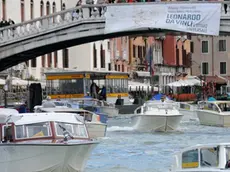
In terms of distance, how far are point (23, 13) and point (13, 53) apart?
630 inches

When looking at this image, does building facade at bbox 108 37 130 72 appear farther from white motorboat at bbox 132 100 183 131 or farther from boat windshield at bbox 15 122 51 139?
boat windshield at bbox 15 122 51 139

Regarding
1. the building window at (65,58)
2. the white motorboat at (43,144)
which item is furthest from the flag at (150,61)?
the white motorboat at (43,144)

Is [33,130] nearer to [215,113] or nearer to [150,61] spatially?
[215,113]

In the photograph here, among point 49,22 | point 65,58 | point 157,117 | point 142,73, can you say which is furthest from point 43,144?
point 142,73

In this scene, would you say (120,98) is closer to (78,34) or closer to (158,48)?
(78,34)

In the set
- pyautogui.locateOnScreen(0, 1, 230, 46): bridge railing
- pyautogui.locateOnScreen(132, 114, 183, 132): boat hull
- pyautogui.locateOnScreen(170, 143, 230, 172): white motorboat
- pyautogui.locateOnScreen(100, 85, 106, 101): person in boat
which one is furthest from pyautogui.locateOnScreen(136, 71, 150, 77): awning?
pyautogui.locateOnScreen(170, 143, 230, 172): white motorboat

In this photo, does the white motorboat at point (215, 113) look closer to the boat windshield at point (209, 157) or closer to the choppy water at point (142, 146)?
the choppy water at point (142, 146)

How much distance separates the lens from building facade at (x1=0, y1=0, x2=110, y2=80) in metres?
58.6

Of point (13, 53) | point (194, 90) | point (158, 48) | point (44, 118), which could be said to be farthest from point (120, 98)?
point (158, 48)

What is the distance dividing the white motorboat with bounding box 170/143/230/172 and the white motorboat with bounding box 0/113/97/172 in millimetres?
2994

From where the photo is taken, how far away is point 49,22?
144ft

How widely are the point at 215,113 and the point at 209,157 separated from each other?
23.7m

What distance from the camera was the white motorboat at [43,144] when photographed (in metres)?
22.6

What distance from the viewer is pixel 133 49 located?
276 ft
